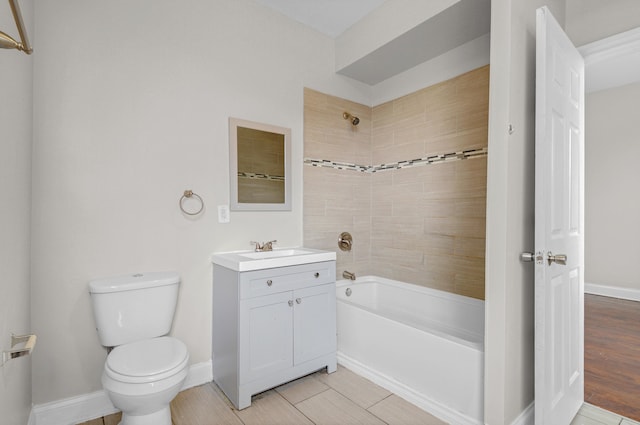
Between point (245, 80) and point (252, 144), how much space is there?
48 cm

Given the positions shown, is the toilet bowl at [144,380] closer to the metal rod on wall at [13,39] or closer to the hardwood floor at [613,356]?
the metal rod on wall at [13,39]

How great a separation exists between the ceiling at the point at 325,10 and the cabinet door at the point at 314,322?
214 centimetres

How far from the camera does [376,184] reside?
10.6ft

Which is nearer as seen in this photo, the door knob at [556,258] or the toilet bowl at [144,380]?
the toilet bowl at [144,380]

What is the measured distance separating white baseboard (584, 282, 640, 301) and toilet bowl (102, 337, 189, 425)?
528 centimetres

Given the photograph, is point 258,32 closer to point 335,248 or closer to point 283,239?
Answer: point 283,239

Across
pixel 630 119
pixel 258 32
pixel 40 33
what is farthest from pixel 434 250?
pixel 630 119

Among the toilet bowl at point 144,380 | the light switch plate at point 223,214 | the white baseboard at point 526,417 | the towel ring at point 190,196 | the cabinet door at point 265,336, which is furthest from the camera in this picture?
the light switch plate at point 223,214

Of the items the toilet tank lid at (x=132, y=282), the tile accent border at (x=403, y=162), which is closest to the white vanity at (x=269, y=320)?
the toilet tank lid at (x=132, y=282)

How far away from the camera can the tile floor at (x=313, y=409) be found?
1.80 metres

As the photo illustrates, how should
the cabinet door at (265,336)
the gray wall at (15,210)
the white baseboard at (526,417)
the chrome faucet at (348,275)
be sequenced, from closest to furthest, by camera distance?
the gray wall at (15,210) < the white baseboard at (526,417) < the cabinet door at (265,336) < the chrome faucet at (348,275)

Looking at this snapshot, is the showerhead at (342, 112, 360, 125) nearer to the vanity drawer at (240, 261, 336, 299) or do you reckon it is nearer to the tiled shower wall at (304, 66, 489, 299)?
the tiled shower wall at (304, 66, 489, 299)

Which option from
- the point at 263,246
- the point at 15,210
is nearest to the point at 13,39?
the point at 15,210

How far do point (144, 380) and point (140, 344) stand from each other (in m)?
0.35
